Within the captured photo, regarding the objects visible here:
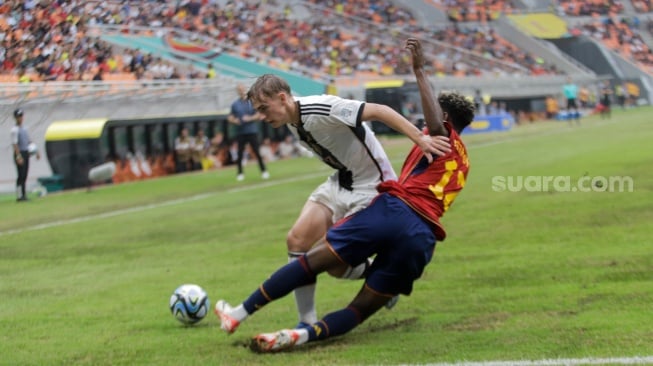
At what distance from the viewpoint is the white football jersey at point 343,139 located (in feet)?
18.8

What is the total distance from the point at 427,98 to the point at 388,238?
892 millimetres

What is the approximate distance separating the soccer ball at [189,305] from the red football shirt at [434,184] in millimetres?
1754

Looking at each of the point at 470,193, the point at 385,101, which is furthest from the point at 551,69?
the point at 470,193

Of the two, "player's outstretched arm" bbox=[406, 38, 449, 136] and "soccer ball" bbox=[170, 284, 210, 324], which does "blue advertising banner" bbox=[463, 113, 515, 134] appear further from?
"player's outstretched arm" bbox=[406, 38, 449, 136]

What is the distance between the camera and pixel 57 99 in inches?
850

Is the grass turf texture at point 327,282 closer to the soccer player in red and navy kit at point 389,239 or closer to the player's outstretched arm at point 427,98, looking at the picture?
the soccer player in red and navy kit at point 389,239

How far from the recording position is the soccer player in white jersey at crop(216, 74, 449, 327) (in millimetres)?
5637

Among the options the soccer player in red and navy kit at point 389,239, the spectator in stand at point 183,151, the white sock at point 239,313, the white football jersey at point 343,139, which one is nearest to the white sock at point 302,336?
the soccer player in red and navy kit at point 389,239

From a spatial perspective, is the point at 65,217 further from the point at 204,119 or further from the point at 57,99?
the point at 204,119

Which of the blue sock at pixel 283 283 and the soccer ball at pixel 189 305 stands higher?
the blue sock at pixel 283 283

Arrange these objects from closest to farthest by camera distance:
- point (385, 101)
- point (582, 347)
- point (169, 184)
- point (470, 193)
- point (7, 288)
Answer: point (582, 347), point (7, 288), point (470, 193), point (169, 184), point (385, 101)

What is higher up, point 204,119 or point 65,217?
point 65,217

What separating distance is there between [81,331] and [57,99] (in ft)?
53.0

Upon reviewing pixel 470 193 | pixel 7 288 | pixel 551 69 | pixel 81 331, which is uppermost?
pixel 81 331
